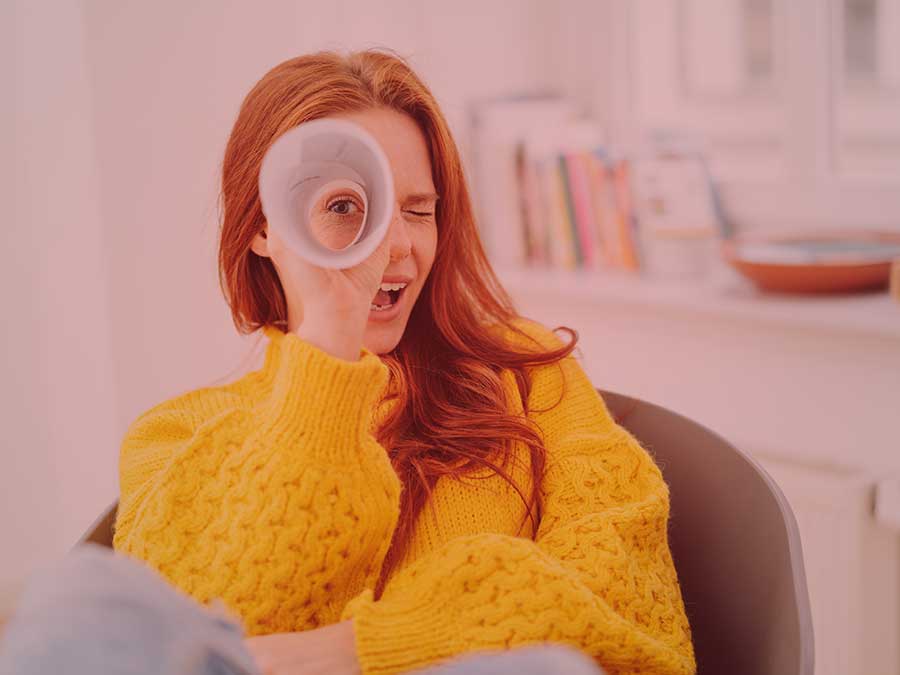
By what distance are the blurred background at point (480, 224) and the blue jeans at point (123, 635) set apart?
1.33 m

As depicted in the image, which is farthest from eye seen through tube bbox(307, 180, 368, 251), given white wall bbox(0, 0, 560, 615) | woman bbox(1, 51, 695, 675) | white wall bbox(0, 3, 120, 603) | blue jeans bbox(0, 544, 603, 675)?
white wall bbox(0, 3, 120, 603)

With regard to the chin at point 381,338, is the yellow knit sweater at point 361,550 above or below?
below

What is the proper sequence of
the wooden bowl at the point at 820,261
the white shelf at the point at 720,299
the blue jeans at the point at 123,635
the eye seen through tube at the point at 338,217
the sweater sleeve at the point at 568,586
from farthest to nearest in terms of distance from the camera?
the wooden bowl at the point at 820,261 < the white shelf at the point at 720,299 < the eye seen through tube at the point at 338,217 < the sweater sleeve at the point at 568,586 < the blue jeans at the point at 123,635

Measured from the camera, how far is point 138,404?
8.32 feet

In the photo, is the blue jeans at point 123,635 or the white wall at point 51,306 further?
the white wall at point 51,306

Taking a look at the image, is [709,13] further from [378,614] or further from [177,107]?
[378,614]

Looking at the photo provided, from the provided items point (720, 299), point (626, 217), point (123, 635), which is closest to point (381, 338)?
point (123, 635)

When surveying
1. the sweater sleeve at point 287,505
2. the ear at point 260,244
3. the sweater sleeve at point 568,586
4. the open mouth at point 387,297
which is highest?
the ear at point 260,244

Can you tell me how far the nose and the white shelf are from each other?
0.98m

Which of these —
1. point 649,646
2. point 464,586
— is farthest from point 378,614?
point 649,646

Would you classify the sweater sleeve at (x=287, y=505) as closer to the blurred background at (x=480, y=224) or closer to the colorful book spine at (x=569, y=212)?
the blurred background at (x=480, y=224)

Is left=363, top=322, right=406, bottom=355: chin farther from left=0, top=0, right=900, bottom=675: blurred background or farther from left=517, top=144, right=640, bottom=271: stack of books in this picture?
left=517, top=144, right=640, bottom=271: stack of books

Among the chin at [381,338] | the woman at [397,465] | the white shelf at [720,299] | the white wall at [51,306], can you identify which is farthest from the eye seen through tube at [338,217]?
the white wall at [51,306]

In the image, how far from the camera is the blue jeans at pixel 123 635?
2.52 feet
